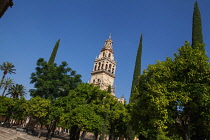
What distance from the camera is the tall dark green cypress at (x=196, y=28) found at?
24172mm

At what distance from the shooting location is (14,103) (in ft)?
135

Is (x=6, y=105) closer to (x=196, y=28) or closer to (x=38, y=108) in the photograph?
(x=38, y=108)

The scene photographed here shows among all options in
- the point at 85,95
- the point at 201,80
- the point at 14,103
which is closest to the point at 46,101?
the point at 85,95

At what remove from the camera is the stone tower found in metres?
58.1

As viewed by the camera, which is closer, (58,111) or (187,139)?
(187,139)

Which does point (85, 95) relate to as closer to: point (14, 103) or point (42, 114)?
point (42, 114)

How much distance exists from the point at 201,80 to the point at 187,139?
441 centimetres

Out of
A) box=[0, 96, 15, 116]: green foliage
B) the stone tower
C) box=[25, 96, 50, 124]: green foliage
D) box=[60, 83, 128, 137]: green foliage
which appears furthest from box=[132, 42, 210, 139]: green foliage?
the stone tower

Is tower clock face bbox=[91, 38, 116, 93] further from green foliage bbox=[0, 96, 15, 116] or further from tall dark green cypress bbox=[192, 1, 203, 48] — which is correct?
tall dark green cypress bbox=[192, 1, 203, 48]

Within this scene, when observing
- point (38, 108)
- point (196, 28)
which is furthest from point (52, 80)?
point (196, 28)

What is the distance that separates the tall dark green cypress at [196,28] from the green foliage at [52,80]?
2334cm

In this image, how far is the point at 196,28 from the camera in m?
25.2

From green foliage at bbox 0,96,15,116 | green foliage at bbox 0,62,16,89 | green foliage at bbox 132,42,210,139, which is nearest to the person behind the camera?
green foliage at bbox 132,42,210,139

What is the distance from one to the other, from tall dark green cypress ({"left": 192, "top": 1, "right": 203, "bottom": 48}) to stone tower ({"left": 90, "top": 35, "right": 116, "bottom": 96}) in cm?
3451
